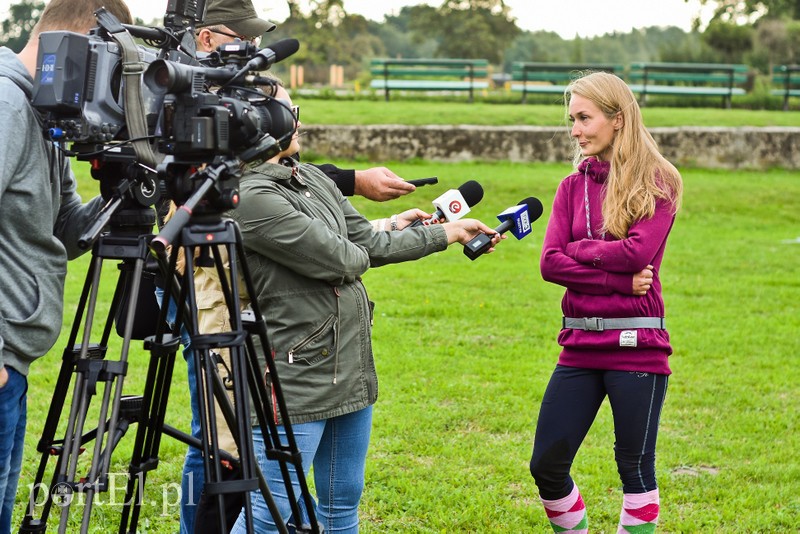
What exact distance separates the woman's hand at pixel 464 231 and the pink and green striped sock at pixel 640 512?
1.14 metres

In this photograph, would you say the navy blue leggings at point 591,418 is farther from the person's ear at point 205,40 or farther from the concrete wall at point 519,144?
the concrete wall at point 519,144

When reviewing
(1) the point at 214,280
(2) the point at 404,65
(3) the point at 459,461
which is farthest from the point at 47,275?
(2) the point at 404,65

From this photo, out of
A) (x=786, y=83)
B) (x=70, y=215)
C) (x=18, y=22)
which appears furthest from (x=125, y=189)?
(x=18, y=22)

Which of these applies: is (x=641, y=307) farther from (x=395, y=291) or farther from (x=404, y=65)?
(x=404, y=65)

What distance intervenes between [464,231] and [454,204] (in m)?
0.29

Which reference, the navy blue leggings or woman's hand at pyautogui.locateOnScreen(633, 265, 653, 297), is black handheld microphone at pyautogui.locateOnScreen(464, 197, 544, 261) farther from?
the navy blue leggings

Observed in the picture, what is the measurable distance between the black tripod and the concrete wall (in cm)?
1293

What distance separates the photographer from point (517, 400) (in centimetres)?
653

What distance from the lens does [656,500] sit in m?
3.92

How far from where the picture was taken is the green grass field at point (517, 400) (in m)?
4.87

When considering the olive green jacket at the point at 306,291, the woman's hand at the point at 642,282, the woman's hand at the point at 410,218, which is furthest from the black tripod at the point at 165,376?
the woman's hand at the point at 642,282

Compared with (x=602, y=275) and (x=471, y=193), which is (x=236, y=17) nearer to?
(x=471, y=193)

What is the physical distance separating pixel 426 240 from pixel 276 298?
60cm

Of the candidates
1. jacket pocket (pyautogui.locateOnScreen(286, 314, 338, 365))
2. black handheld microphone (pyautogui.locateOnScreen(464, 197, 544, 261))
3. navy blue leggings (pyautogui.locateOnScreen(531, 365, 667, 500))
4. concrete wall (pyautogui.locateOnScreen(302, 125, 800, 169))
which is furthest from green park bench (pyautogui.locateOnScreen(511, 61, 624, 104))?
jacket pocket (pyautogui.locateOnScreen(286, 314, 338, 365))
